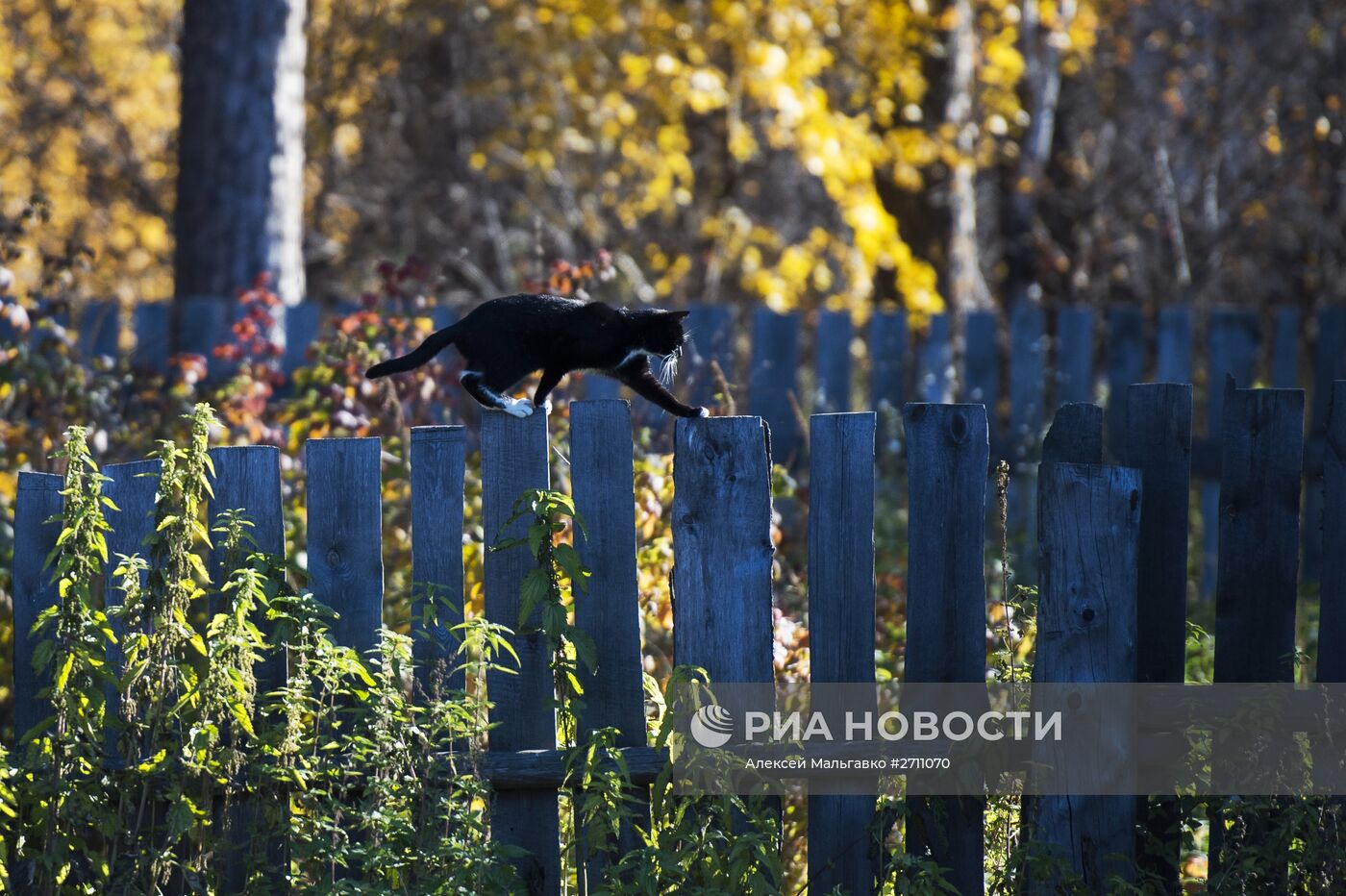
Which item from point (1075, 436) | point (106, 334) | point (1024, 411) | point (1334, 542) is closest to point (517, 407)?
point (1075, 436)

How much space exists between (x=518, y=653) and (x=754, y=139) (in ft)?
30.9

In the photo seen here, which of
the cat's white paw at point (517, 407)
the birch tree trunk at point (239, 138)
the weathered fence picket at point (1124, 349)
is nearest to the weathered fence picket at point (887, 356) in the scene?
the weathered fence picket at point (1124, 349)

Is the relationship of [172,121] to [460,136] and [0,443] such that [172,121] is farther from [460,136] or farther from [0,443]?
[0,443]

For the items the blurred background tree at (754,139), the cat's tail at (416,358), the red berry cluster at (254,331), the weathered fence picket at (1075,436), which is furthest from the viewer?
the blurred background tree at (754,139)

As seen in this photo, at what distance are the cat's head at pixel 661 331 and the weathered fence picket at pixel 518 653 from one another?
636 mm

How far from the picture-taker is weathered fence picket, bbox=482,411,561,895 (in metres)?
3.04

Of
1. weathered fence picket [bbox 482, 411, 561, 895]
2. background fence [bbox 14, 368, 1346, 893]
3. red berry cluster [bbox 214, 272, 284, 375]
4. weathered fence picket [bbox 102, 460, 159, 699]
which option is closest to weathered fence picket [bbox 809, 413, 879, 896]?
background fence [bbox 14, 368, 1346, 893]

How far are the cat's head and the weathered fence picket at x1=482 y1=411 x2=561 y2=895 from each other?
636 millimetres

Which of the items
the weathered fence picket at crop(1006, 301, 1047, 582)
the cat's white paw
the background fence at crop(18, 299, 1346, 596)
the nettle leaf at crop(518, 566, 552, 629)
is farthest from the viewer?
the background fence at crop(18, 299, 1346, 596)

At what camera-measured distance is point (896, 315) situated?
314 inches

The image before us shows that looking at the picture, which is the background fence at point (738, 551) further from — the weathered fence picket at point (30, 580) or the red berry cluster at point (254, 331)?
the red berry cluster at point (254, 331)

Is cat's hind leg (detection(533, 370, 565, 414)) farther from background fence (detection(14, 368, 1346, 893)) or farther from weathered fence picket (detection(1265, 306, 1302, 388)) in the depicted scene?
weathered fence picket (detection(1265, 306, 1302, 388))

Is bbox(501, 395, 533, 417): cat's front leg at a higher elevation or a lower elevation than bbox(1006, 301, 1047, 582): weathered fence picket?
lower

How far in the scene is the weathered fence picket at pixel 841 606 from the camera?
9.91 ft
